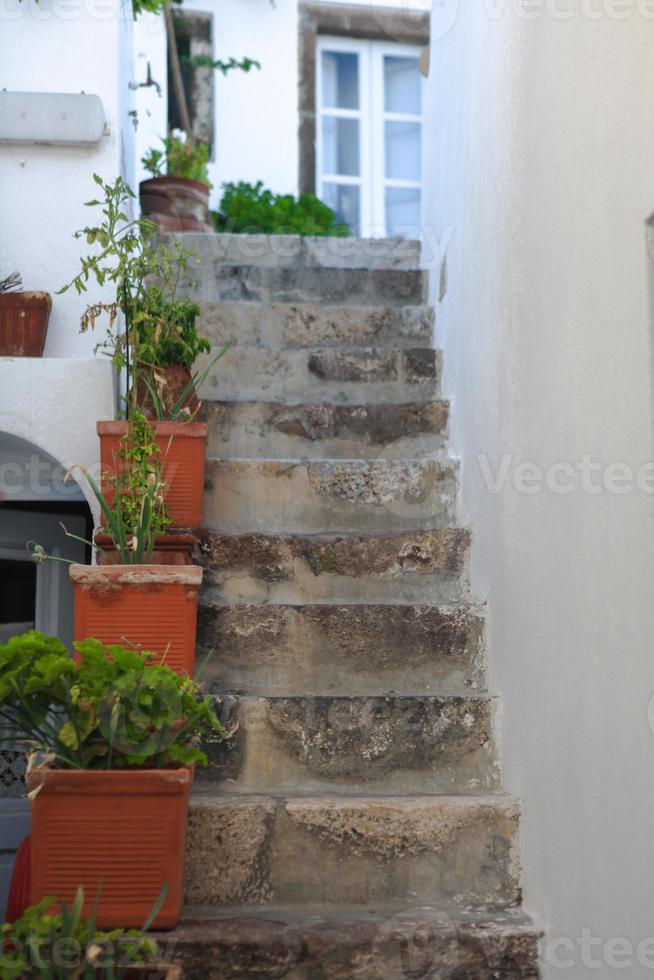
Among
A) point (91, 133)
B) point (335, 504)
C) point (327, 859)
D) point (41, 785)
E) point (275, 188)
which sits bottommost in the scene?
point (327, 859)

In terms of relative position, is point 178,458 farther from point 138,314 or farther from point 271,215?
point 271,215

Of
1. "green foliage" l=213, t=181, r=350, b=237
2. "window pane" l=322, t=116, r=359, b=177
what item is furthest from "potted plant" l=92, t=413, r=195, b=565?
"window pane" l=322, t=116, r=359, b=177

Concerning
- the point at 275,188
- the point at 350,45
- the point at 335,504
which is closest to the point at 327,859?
the point at 335,504

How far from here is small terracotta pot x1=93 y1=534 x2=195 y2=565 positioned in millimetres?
2795

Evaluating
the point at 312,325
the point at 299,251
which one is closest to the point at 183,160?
the point at 299,251

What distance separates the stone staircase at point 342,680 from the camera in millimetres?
2289

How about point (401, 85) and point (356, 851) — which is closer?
point (356, 851)

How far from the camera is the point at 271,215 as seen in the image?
630 cm

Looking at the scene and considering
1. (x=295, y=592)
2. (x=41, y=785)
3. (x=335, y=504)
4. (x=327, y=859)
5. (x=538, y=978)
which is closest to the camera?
(x=41, y=785)

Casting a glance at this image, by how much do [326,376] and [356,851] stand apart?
1820 millimetres

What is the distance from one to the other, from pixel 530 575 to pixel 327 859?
2.36 feet

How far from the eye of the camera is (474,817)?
2510 millimetres

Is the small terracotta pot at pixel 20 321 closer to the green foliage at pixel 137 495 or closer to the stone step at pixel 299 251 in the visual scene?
the green foliage at pixel 137 495

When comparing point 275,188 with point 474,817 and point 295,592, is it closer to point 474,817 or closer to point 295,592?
point 295,592
